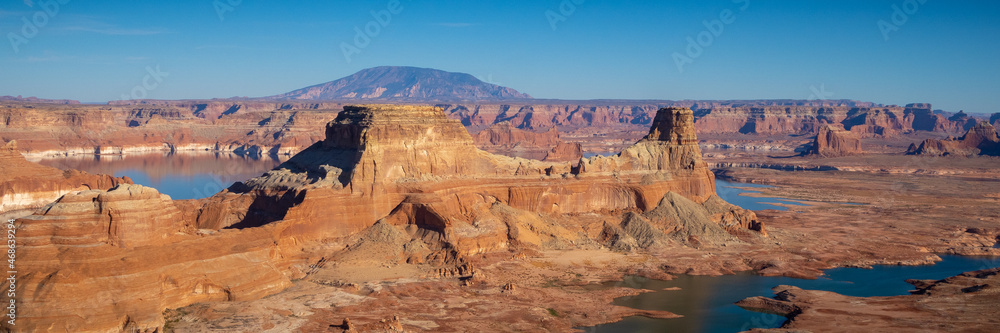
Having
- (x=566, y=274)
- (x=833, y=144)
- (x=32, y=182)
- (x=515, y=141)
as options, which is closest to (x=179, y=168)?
(x=32, y=182)

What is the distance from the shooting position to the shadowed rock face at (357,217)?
96.7 ft

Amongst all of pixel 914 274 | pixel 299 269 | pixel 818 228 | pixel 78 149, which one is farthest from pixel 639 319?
pixel 78 149

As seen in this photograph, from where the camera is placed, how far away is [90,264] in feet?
95.9

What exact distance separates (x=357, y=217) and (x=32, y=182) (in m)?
31.7

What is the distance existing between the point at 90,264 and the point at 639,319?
2290cm

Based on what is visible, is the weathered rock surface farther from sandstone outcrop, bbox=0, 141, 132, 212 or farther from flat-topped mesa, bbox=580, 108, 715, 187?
sandstone outcrop, bbox=0, 141, 132, 212

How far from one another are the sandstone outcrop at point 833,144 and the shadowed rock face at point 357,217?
92572 millimetres

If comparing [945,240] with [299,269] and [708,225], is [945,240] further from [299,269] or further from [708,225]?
[299,269]

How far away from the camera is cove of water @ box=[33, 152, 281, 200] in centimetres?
8281

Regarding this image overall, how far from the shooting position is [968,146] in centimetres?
14038

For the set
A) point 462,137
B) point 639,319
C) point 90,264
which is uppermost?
point 462,137

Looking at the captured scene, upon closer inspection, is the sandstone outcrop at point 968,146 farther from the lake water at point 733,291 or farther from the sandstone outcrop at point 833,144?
the lake water at point 733,291

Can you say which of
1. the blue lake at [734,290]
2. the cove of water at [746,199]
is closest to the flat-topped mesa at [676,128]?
the blue lake at [734,290]

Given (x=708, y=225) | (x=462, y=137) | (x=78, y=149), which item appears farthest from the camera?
(x=78, y=149)
